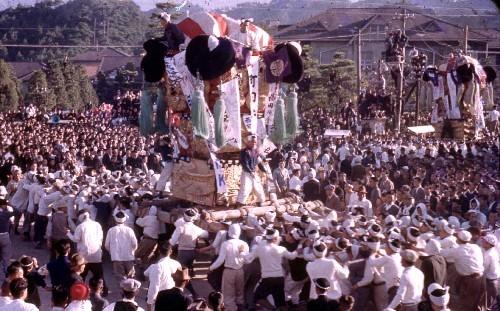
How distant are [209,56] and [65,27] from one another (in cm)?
6241

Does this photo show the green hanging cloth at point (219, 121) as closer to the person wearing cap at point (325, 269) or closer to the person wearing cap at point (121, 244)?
the person wearing cap at point (121, 244)

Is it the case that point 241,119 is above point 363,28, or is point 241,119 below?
below

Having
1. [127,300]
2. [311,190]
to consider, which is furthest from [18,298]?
A: [311,190]

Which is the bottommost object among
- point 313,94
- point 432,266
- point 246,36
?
point 432,266

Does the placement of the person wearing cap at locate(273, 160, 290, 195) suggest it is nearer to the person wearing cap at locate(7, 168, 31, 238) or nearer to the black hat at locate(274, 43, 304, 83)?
the black hat at locate(274, 43, 304, 83)

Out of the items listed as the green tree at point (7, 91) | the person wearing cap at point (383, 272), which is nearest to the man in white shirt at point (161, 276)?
the person wearing cap at point (383, 272)

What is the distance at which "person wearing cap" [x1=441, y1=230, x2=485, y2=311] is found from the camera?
31.5 feet

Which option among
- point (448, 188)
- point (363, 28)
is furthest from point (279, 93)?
point (363, 28)

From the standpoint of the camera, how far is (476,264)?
9.62m

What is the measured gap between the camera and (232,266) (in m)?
10.2

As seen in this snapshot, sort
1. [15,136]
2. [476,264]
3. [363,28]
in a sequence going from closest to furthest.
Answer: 1. [476,264]
2. [15,136]
3. [363,28]

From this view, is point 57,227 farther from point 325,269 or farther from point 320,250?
point 325,269

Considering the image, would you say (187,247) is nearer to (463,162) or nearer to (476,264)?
(476,264)

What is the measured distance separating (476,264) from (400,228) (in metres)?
1.41
